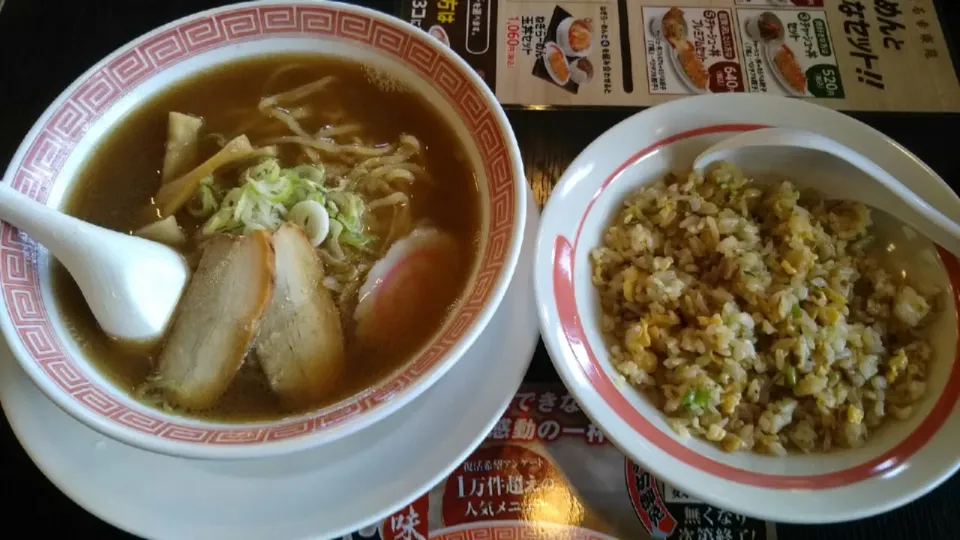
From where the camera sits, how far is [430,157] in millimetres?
1398

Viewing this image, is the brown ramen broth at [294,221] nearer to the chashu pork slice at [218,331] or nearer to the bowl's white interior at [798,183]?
the chashu pork slice at [218,331]

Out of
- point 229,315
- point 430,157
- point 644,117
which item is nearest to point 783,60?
point 644,117

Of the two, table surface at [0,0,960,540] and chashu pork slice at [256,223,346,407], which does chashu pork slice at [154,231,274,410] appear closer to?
chashu pork slice at [256,223,346,407]

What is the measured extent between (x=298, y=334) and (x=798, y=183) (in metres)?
1.08

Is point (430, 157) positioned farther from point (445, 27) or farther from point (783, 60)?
point (783, 60)

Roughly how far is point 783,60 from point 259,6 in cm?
131

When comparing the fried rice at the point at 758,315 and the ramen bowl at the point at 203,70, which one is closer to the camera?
the ramen bowl at the point at 203,70

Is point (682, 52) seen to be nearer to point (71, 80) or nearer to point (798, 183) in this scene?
point (798, 183)

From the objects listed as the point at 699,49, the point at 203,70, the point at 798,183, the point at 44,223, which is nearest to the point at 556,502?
the point at 798,183

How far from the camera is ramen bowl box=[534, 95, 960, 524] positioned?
111 centimetres

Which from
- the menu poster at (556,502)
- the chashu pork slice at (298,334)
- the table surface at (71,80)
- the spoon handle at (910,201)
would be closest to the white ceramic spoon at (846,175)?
the spoon handle at (910,201)

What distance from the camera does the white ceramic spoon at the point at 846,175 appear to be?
52.0 inches

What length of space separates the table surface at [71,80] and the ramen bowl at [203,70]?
33 centimetres

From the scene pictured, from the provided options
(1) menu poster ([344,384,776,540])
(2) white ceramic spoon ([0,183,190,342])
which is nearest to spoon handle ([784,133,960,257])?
(1) menu poster ([344,384,776,540])
